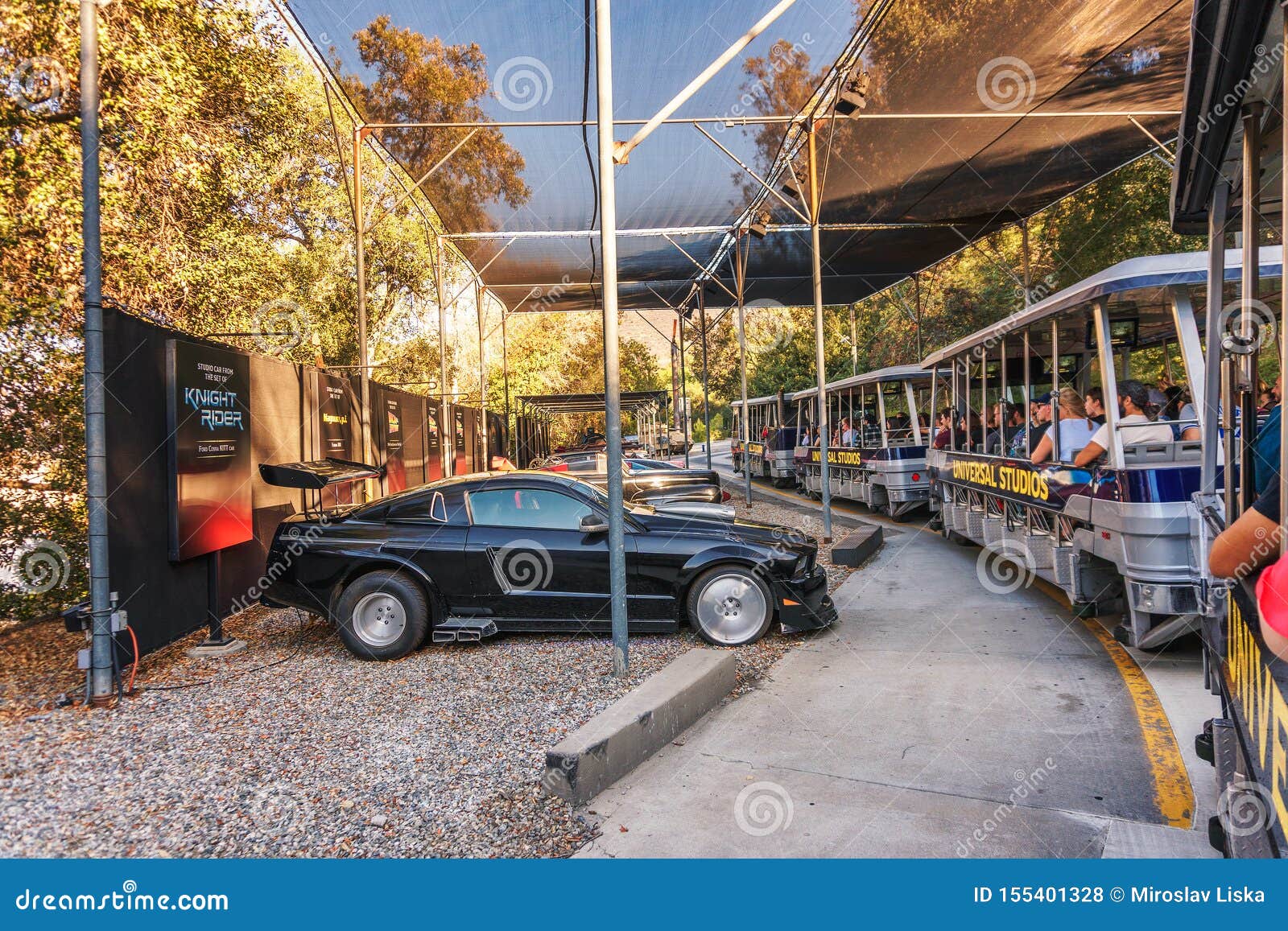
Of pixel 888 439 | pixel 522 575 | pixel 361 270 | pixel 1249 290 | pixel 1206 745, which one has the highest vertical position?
pixel 361 270

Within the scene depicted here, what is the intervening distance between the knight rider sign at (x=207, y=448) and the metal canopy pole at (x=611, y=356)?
3564 mm

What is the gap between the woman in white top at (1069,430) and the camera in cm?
717

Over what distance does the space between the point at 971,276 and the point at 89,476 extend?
30140 millimetres

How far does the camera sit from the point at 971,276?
1189 inches

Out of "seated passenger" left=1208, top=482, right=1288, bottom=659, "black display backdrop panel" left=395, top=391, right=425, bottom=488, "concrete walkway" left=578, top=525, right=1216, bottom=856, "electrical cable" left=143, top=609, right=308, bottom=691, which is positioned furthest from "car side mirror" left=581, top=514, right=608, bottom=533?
"black display backdrop panel" left=395, top=391, right=425, bottom=488

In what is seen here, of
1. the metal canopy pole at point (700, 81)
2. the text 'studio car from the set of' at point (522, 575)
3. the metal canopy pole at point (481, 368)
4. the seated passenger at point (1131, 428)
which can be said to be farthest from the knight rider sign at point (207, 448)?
the metal canopy pole at point (481, 368)

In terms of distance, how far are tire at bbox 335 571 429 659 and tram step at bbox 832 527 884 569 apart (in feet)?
19.0

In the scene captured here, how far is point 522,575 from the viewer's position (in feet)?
22.9

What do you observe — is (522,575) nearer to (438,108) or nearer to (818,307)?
(818,307)

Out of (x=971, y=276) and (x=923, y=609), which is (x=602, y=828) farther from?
(x=971, y=276)

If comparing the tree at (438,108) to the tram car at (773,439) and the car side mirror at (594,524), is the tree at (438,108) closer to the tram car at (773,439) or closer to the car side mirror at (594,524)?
the car side mirror at (594,524)

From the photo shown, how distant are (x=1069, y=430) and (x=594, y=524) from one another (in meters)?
4.27

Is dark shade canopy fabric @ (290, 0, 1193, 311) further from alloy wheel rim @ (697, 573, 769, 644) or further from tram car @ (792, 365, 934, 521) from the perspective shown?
alloy wheel rim @ (697, 573, 769, 644)

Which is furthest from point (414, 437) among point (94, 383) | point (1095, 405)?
point (1095, 405)
